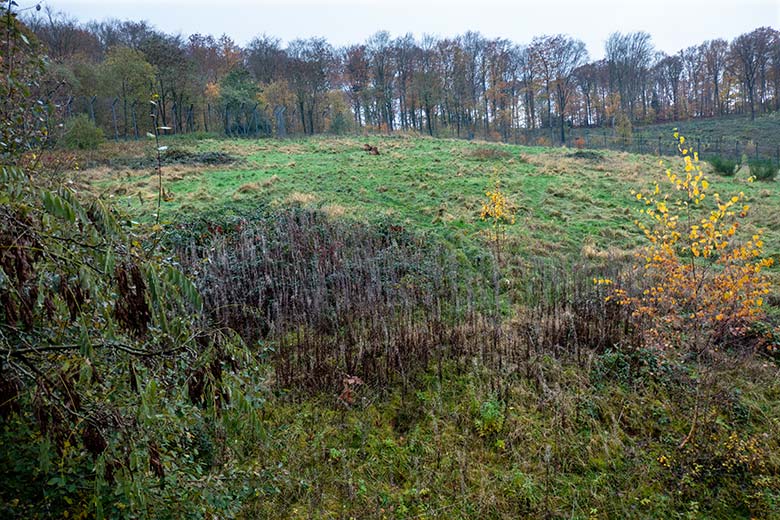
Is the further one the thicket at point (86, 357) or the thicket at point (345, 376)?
the thicket at point (345, 376)

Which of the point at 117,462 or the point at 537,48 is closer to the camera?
the point at 117,462

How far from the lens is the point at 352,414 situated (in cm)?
516

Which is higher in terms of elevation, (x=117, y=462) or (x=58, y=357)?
(x=58, y=357)

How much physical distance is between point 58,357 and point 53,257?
17.2 inches

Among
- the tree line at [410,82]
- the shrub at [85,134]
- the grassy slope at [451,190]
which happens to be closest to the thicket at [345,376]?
the grassy slope at [451,190]

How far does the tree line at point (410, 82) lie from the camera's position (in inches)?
1205

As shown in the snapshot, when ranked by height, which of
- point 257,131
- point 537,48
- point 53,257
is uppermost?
point 537,48

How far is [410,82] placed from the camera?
42.3 m

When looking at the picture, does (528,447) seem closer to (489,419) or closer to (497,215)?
(489,419)

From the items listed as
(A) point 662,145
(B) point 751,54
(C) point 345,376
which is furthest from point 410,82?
(C) point 345,376

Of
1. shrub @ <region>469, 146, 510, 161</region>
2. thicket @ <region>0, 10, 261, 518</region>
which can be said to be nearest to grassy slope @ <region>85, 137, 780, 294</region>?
shrub @ <region>469, 146, 510, 161</region>

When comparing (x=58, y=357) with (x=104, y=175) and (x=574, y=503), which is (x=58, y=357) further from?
(x=104, y=175)

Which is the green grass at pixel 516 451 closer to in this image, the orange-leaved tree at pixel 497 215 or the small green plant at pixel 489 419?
the small green plant at pixel 489 419

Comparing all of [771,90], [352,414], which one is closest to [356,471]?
[352,414]
